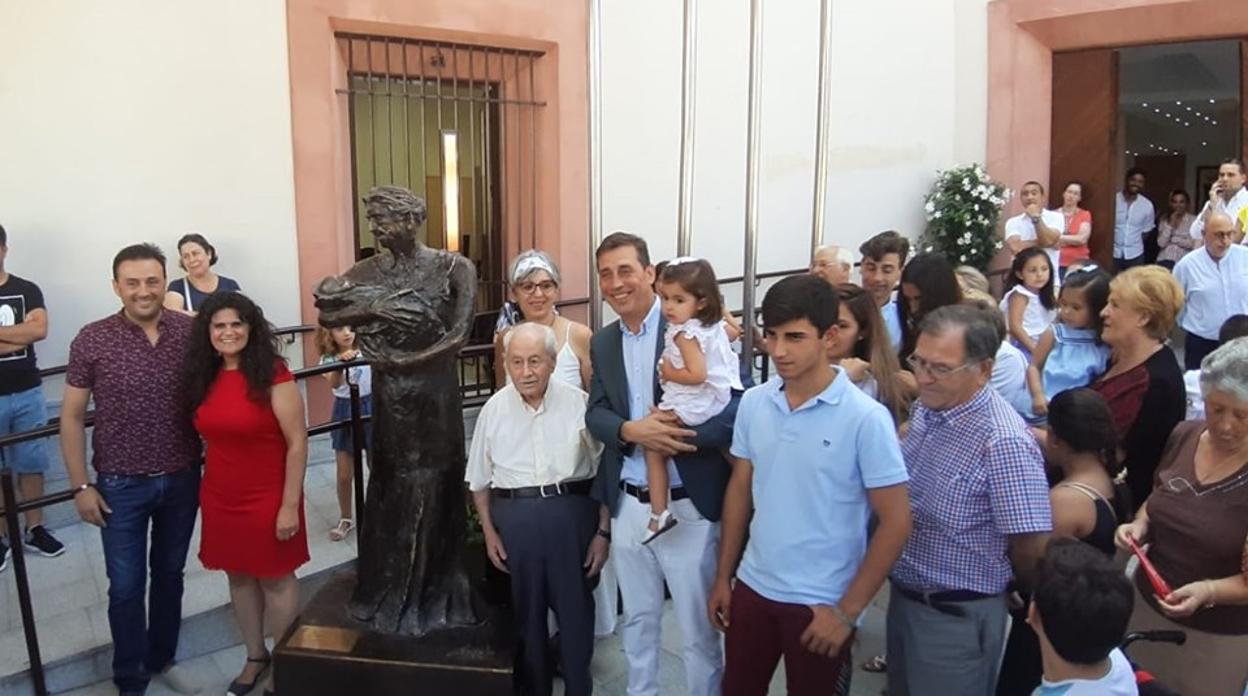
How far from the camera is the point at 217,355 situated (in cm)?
319

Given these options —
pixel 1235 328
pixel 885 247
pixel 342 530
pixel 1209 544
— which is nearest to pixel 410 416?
pixel 342 530

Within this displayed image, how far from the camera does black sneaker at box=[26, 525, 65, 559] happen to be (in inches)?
173

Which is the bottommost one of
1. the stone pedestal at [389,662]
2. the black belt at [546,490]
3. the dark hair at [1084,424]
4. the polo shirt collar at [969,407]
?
the stone pedestal at [389,662]

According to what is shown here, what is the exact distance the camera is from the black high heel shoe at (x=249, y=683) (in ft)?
11.0

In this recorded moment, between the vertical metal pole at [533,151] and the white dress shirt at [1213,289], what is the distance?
4.15 meters

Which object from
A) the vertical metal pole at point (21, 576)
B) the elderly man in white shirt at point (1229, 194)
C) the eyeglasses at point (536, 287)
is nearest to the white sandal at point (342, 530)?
the vertical metal pole at point (21, 576)

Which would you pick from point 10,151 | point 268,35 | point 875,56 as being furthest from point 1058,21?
point 10,151

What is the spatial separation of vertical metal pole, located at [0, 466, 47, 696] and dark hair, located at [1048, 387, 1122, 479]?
3.20m

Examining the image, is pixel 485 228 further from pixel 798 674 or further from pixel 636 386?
pixel 798 674

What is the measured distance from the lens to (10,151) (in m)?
4.89

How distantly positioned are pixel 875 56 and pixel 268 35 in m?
5.32

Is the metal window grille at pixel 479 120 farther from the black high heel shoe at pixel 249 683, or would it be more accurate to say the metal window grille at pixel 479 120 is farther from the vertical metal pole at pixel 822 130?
the black high heel shoe at pixel 249 683

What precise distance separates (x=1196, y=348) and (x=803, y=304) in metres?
4.56

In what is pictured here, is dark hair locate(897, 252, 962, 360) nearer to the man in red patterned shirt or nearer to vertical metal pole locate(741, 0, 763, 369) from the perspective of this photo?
vertical metal pole locate(741, 0, 763, 369)
